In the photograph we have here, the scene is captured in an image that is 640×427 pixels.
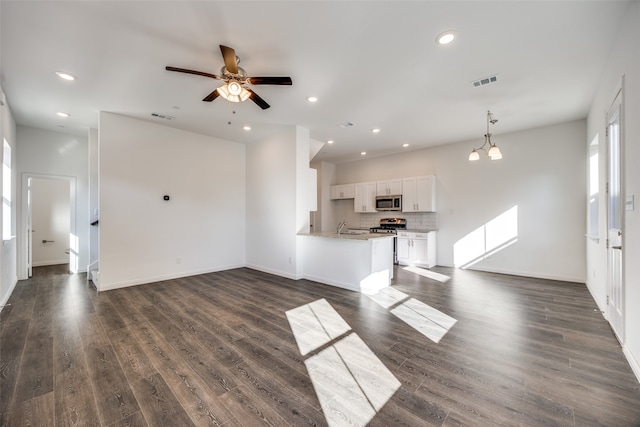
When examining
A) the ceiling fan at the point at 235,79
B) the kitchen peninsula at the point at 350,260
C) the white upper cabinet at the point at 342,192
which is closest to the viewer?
the ceiling fan at the point at 235,79

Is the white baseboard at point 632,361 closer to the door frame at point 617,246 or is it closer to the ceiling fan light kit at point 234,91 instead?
the door frame at point 617,246

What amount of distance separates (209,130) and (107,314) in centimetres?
370

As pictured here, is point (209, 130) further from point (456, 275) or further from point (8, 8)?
point (456, 275)

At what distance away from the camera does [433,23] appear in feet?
7.88

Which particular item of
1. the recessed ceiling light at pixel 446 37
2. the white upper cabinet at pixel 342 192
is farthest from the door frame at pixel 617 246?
the white upper cabinet at pixel 342 192

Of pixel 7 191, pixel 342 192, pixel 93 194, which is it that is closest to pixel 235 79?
pixel 7 191

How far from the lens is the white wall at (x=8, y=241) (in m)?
3.75

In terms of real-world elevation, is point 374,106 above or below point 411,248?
above

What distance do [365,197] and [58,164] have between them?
7354 mm

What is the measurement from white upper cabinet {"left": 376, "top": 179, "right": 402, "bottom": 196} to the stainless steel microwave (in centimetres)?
12

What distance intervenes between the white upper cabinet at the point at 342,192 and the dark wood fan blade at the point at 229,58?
225 inches

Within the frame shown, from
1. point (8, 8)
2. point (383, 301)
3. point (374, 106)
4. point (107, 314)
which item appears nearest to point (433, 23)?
point (374, 106)

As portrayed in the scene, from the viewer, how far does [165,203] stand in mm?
5258

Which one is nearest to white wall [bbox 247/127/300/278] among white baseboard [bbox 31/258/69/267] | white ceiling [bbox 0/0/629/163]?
white ceiling [bbox 0/0/629/163]
